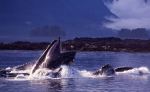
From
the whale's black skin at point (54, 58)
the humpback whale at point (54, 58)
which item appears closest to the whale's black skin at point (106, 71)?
the humpback whale at point (54, 58)

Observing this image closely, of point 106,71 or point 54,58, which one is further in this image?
point 106,71

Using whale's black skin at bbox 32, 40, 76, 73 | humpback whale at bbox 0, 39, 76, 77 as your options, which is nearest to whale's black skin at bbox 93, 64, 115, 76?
humpback whale at bbox 0, 39, 76, 77

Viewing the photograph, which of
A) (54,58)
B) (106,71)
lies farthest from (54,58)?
(106,71)

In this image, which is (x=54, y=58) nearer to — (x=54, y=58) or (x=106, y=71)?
(x=54, y=58)

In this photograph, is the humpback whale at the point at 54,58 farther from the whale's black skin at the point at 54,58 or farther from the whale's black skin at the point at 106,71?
the whale's black skin at the point at 106,71

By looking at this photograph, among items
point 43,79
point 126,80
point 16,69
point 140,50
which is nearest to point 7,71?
point 16,69

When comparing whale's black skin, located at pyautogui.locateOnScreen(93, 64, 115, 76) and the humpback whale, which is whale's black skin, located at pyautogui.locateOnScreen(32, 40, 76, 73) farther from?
whale's black skin, located at pyautogui.locateOnScreen(93, 64, 115, 76)

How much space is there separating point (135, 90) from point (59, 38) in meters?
8.97

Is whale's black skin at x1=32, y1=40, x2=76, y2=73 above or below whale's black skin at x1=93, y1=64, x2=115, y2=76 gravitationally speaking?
above

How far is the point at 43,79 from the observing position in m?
50.9

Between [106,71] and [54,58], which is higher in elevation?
[54,58]

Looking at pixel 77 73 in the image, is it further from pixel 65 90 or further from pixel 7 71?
pixel 65 90

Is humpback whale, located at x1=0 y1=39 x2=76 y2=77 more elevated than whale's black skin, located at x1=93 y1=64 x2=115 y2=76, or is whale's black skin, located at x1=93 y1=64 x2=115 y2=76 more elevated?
humpback whale, located at x1=0 y1=39 x2=76 y2=77

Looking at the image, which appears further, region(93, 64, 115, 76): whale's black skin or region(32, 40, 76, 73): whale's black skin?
region(93, 64, 115, 76): whale's black skin
